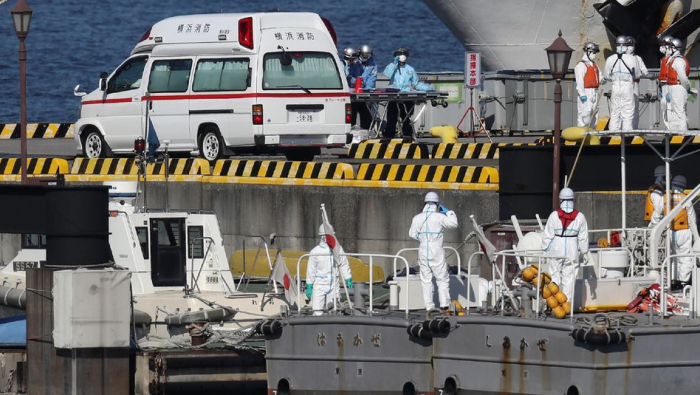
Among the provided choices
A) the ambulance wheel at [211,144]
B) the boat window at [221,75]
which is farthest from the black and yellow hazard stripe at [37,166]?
the boat window at [221,75]

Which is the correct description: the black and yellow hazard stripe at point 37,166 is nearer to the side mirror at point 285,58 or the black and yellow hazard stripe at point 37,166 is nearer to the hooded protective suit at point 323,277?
the side mirror at point 285,58

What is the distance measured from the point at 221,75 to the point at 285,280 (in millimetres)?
7517

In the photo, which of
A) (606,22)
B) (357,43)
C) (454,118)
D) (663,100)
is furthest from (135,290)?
(357,43)

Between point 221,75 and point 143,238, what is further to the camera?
point 221,75

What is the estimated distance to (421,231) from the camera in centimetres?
2347

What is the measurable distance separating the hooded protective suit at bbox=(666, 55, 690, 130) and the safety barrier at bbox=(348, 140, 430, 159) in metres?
5.09

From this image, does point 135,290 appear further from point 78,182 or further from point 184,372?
point 78,182

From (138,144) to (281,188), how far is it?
2473mm

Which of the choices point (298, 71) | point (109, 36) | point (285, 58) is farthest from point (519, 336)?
point (109, 36)

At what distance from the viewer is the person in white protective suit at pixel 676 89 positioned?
2995cm

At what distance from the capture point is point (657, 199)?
942 inches

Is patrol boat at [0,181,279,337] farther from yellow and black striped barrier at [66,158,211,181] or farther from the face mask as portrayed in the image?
yellow and black striped barrier at [66,158,211,181]

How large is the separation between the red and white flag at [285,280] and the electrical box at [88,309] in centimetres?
240

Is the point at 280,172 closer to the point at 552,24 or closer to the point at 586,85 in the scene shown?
the point at 586,85
